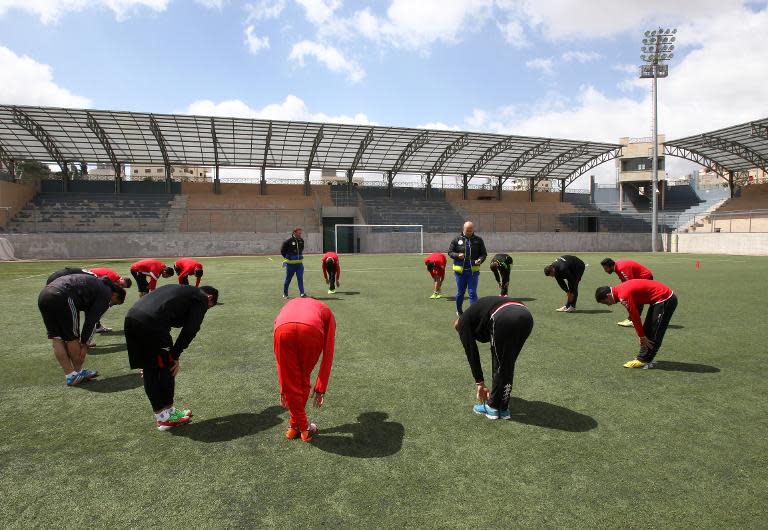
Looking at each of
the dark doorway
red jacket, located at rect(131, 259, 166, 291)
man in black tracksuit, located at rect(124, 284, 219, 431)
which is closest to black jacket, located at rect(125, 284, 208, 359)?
man in black tracksuit, located at rect(124, 284, 219, 431)

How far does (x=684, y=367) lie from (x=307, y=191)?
146 ft

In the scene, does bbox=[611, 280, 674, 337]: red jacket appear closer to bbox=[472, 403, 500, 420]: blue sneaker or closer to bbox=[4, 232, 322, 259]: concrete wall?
bbox=[472, 403, 500, 420]: blue sneaker

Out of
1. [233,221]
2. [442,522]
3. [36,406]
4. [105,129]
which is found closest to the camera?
[442,522]

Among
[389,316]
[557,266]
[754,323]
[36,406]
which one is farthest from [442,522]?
[754,323]

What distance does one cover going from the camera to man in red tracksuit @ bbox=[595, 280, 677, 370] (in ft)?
19.2

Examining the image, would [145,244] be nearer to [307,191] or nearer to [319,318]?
[307,191]

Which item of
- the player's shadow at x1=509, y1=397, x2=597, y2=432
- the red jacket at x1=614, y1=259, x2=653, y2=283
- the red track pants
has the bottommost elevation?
the player's shadow at x1=509, y1=397, x2=597, y2=432

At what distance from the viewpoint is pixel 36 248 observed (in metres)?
32.4

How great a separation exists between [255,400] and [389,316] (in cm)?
498

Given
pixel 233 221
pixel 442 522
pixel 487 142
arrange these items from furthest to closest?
pixel 487 142
pixel 233 221
pixel 442 522

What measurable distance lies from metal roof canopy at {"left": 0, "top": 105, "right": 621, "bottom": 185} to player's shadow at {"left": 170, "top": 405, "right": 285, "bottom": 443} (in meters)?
36.5

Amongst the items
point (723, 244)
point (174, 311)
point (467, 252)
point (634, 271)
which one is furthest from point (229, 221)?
point (723, 244)

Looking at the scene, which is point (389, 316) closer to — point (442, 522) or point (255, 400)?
point (255, 400)

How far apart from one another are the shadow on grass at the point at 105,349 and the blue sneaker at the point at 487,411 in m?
5.69
